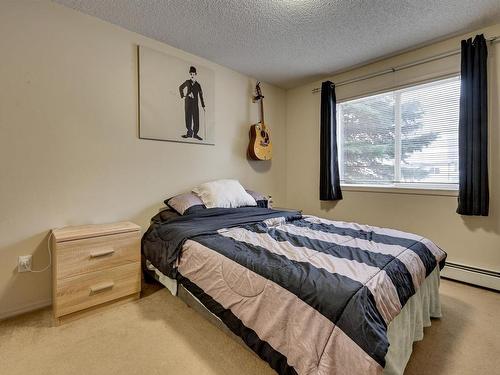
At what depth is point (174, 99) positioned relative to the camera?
2.58 meters

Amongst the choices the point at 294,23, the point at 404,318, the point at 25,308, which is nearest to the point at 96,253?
the point at 25,308

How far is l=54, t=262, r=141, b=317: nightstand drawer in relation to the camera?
5.45ft

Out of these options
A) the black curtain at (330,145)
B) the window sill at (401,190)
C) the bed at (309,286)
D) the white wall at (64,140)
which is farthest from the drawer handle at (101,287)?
the window sill at (401,190)

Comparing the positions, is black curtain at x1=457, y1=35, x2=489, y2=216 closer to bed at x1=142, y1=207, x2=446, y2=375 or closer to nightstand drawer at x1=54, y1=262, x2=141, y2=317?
bed at x1=142, y1=207, x2=446, y2=375

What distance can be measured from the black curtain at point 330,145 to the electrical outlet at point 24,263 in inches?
118

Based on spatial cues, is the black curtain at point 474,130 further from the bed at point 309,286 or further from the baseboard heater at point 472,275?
the bed at point 309,286

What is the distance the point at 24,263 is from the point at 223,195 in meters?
1.63

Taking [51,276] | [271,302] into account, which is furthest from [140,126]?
[271,302]

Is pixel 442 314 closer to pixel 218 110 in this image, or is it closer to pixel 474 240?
pixel 474 240

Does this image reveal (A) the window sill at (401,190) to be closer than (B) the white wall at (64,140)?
No

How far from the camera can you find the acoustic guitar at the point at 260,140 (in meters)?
3.27

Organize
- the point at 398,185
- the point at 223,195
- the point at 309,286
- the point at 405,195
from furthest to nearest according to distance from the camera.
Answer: the point at 398,185
the point at 405,195
the point at 223,195
the point at 309,286

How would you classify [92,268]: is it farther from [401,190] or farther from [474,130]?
[474,130]

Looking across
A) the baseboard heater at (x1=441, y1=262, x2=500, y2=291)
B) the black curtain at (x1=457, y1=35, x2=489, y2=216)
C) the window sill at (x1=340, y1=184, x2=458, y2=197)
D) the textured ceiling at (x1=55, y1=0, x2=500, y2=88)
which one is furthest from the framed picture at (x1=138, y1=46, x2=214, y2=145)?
the baseboard heater at (x1=441, y1=262, x2=500, y2=291)
